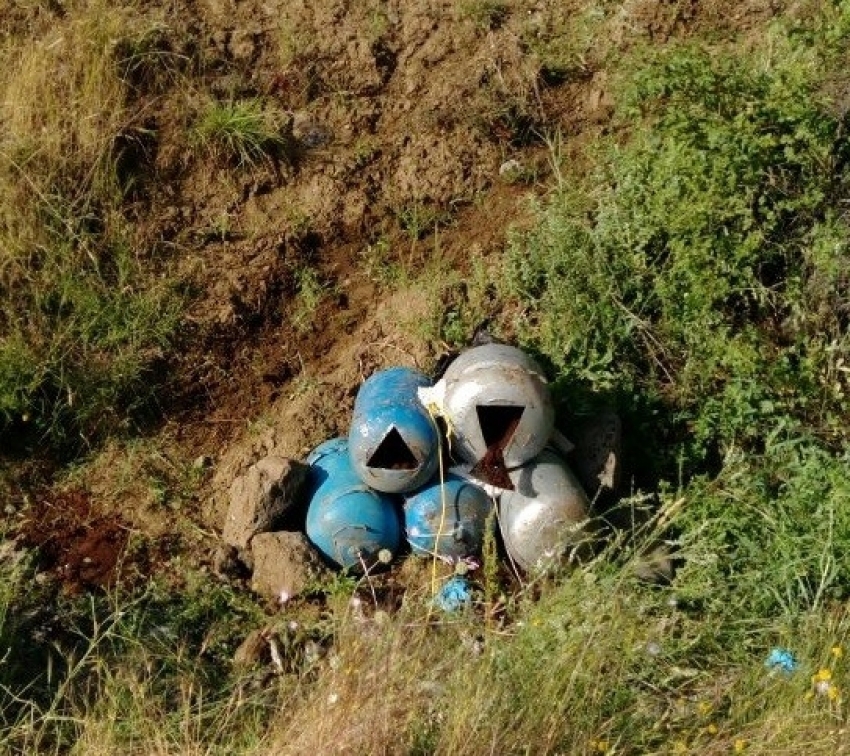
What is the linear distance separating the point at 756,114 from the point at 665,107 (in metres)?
0.45

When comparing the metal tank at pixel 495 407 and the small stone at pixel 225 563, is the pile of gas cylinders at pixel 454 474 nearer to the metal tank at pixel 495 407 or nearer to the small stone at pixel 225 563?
the metal tank at pixel 495 407

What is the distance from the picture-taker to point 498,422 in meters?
4.53

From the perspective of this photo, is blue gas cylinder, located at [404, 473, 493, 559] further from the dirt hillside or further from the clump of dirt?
the clump of dirt

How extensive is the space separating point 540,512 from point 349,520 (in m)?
0.70

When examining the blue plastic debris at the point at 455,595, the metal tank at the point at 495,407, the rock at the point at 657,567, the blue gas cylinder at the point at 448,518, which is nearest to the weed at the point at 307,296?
the metal tank at the point at 495,407

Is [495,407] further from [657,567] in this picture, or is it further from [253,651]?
[253,651]

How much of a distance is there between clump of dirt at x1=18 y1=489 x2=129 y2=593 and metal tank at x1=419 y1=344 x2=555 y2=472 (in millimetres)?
1341

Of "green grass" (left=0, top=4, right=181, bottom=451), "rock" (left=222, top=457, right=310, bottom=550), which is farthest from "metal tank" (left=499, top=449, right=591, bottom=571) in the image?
"green grass" (left=0, top=4, right=181, bottom=451)

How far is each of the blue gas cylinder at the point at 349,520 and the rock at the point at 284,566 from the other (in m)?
0.07

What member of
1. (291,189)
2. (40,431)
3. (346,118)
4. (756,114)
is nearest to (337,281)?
(291,189)

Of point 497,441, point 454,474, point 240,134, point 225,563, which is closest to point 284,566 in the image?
point 225,563

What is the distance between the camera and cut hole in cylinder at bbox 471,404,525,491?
4430 mm

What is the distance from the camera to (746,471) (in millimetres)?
4805

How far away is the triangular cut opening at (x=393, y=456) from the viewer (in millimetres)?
4508
